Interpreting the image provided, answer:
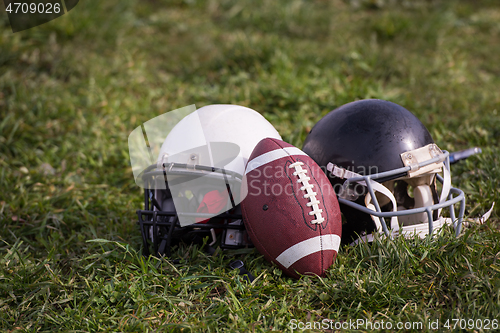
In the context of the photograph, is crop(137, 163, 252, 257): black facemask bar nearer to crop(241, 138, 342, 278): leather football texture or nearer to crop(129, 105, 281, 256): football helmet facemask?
crop(129, 105, 281, 256): football helmet facemask

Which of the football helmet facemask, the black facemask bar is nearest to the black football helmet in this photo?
the football helmet facemask

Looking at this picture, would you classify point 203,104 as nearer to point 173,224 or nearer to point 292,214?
point 173,224

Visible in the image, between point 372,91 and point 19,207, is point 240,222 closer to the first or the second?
point 19,207

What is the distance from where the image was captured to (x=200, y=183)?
2242mm

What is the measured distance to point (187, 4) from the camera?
642cm

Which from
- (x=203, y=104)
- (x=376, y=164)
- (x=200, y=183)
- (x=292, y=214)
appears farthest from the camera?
(x=203, y=104)

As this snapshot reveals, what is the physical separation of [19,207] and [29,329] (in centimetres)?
122

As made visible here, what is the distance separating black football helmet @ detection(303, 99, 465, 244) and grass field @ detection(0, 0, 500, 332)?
139mm

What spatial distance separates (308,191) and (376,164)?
40cm

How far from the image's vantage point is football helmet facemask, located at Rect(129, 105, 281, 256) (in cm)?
212

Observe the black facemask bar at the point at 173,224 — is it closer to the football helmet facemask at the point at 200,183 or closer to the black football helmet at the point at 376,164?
the football helmet facemask at the point at 200,183

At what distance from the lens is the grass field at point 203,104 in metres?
1.89

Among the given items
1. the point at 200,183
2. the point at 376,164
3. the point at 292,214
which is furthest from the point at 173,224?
the point at 376,164

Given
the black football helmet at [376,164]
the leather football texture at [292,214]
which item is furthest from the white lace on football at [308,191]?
the black football helmet at [376,164]
